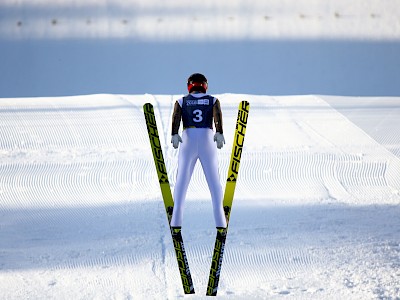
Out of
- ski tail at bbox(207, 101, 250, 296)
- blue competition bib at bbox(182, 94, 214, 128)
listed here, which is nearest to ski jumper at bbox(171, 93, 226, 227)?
blue competition bib at bbox(182, 94, 214, 128)

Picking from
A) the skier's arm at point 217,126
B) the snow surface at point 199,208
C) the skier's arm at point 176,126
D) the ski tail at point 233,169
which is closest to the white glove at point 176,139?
the skier's arm at point 176,126

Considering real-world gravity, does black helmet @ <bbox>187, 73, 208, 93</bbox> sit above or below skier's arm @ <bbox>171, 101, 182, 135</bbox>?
above

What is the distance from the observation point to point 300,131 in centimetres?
739

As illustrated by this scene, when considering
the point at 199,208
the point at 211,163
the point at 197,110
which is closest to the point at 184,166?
the point at 211,163

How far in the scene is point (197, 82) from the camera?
2588 mm

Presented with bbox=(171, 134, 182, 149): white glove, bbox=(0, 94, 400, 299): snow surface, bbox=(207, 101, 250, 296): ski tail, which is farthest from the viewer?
bbox=(0, 94, 400, 299): snow surface

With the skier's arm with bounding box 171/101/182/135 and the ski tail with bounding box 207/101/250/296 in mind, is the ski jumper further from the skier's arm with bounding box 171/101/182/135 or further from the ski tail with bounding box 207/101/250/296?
the ski tail with bounding box 207/101/250/296

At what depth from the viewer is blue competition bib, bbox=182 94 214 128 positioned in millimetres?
2580

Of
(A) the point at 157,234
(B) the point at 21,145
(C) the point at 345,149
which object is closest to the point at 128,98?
(B) the point at 21,145

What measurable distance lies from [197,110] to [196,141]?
4.1 inches

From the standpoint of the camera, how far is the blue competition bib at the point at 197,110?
8.46 feet

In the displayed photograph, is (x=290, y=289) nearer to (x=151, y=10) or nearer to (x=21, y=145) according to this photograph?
(x=21, y=145)

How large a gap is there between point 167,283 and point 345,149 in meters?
3.62

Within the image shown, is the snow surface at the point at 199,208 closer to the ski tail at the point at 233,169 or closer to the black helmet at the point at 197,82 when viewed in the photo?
the ski tail at the point at 233,169
